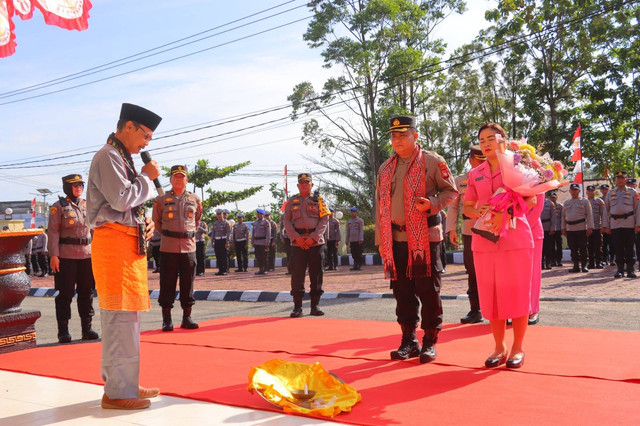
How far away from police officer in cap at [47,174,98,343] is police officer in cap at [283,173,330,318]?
8.78 feet

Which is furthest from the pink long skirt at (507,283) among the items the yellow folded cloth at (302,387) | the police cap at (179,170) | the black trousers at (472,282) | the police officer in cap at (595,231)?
the police officer in cap at (595,231)

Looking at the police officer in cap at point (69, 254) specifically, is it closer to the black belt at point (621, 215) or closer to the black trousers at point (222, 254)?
the black belt at point (621, 215)

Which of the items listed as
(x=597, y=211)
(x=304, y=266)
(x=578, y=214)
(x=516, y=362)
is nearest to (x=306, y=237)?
(x=304, y=266)

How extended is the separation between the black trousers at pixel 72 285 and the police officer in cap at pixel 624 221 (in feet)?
32.7

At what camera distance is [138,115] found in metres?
4.40

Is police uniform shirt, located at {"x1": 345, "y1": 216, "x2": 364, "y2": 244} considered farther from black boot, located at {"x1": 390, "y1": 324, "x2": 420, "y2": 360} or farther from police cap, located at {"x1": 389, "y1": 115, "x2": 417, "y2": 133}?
police cap, located at {"x1": 389, "y1": 115, "x2": 417, "y2": 133}

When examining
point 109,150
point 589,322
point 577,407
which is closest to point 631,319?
point 589,322

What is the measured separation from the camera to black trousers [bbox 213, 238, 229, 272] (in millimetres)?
21703

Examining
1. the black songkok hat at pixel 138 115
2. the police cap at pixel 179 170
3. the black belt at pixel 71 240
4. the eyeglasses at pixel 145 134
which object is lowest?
the black belt at pixel 71 240

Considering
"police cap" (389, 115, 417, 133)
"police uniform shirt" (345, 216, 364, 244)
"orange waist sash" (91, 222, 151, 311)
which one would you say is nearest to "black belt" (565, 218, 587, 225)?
"police uniform shirt" (345, 216, 364, 244)

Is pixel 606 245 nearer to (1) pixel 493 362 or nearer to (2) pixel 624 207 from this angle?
(2) pixel 624 207

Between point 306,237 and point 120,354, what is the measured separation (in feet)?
16.4

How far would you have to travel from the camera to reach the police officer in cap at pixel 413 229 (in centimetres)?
527

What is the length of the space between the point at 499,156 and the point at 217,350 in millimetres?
3231
